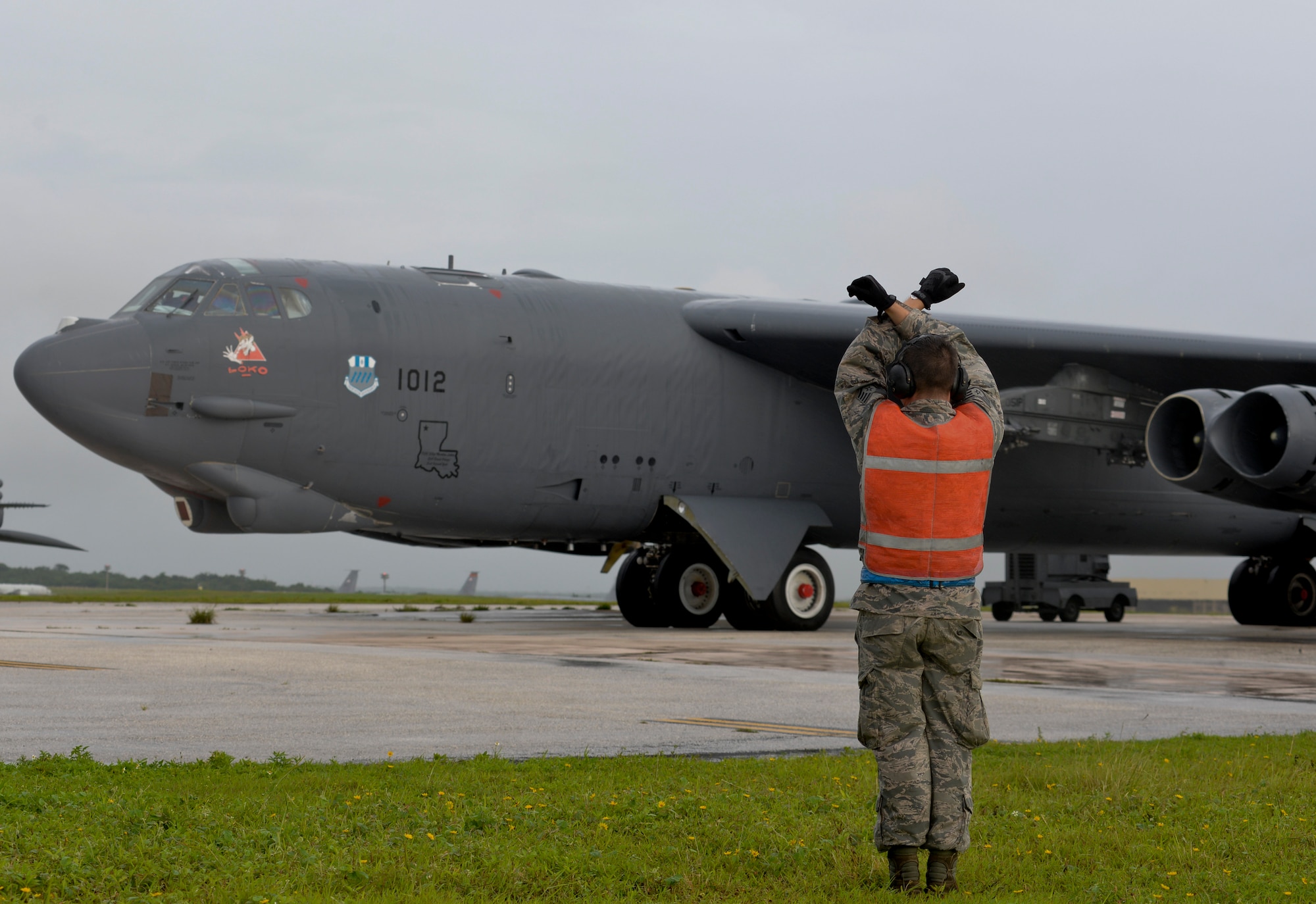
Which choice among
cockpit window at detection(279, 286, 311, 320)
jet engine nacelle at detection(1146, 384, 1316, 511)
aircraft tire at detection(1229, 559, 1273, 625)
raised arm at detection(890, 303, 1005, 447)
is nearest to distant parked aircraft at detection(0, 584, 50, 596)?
cockpit window at detection(279, 286, 311, 320)

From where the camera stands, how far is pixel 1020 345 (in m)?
19.2

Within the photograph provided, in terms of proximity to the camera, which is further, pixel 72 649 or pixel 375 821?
pixel 72 649

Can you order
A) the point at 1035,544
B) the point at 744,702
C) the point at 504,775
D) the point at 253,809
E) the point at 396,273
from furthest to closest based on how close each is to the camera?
the point at 1035,544
the point at 396,273
the point at 744,702
the point at 504,775
the point at 253,809

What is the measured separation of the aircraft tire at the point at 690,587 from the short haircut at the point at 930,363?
1522cm

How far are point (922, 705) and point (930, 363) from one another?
3.69 ft

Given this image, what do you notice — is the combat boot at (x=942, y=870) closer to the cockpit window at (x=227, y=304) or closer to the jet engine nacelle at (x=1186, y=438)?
the cockpit window at (x=227, y=304)

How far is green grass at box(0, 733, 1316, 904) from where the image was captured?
12.4 ft

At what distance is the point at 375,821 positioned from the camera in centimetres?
439

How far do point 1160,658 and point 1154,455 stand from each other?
4.30 m

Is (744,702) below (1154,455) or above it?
below

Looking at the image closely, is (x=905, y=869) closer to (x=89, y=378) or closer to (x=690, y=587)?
(x=89, y=378)

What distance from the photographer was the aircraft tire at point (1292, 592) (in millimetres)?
25797

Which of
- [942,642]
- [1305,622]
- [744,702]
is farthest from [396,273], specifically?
[1305,622]

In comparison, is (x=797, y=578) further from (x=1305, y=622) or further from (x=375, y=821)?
(x=375, y=821)
